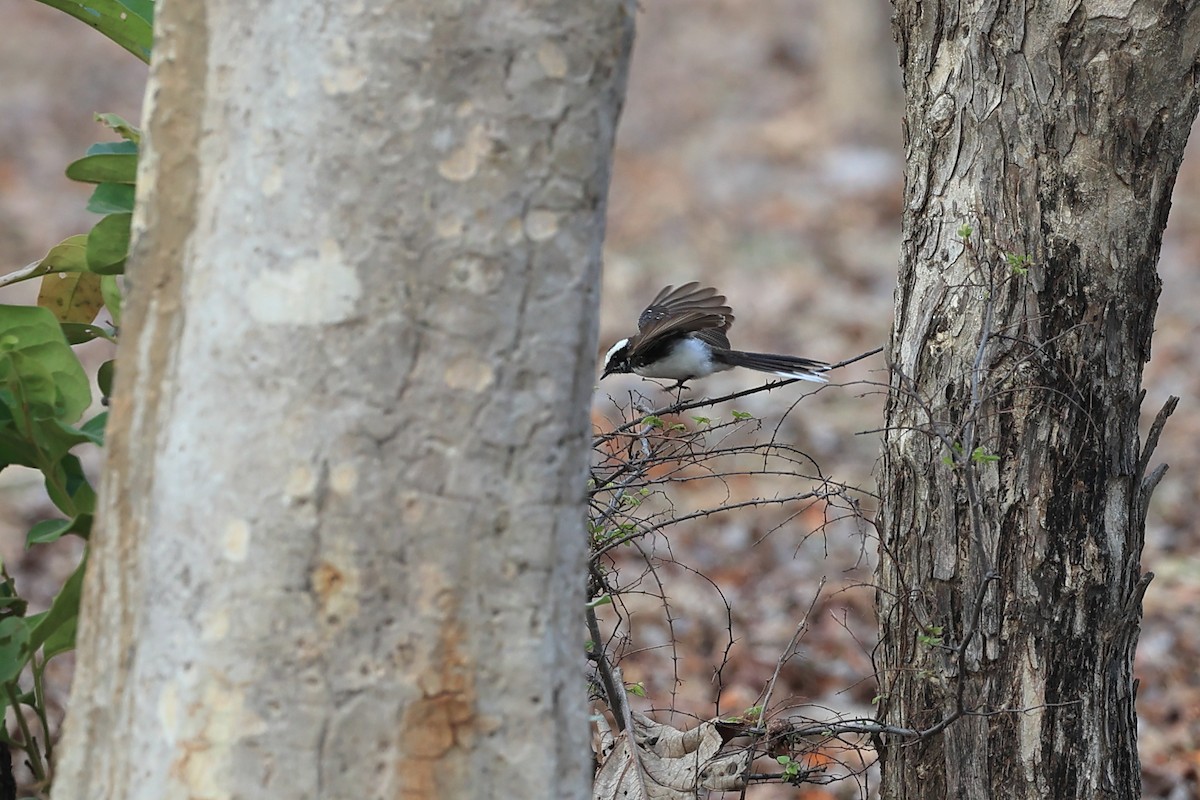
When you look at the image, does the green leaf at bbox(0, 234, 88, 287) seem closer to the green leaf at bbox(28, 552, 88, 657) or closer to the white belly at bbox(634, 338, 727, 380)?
the green leaf at bbox(28, 552, 88, 657)

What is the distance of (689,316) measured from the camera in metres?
3.31

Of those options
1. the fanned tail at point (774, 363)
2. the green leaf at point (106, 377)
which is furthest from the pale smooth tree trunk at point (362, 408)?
the fanned tail at point (774, 363)

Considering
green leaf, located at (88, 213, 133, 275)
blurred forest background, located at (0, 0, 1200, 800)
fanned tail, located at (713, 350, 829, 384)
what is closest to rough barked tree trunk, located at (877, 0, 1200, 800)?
blurred forest background, located at (0, 0, 1200, 800)

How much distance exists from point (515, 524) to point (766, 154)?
462 inches

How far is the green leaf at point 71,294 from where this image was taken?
2512mm

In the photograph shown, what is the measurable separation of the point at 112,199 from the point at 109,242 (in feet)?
0.29

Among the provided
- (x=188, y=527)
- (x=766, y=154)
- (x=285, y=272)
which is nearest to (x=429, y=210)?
(x=285, y=272)

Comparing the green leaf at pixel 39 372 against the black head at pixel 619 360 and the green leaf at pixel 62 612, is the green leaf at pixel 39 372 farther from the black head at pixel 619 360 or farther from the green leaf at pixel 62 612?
the black head at pixel 619 360

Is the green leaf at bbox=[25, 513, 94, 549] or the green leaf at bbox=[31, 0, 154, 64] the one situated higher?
the green leaf at bbox=[31, 0, 154, 64]

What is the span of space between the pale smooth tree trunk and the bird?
1.85 m

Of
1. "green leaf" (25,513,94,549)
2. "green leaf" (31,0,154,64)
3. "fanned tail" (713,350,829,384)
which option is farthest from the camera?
"fanned tail" (713,350,829,384)

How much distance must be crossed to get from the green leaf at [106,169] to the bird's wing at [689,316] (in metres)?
1.56

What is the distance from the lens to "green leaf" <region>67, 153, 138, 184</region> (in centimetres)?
207

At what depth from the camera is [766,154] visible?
12688mm
